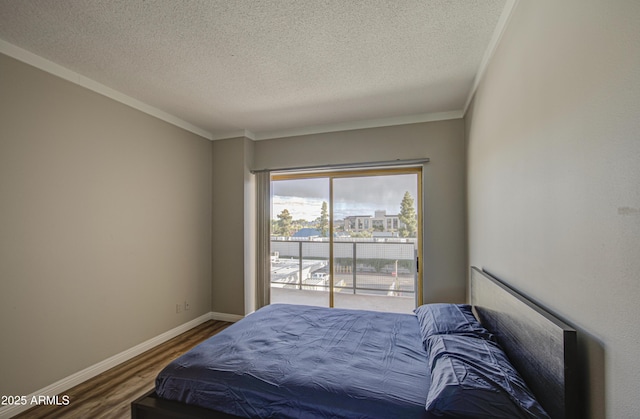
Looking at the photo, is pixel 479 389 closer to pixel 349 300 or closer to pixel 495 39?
pixel 495 39

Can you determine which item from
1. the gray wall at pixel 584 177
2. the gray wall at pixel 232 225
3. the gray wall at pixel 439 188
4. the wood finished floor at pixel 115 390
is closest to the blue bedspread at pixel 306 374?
the gray wall at pixel 584 177

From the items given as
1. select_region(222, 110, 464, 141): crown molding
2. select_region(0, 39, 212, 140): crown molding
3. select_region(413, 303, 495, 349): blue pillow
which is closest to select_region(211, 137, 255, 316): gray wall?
select_region(222, 110, 464, 141): crown molding

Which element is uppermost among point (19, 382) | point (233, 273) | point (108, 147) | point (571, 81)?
point (108, 147)

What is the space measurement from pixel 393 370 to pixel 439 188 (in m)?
2.37

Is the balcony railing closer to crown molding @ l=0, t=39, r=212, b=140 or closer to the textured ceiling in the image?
the textured ceiling

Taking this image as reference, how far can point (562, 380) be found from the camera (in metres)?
0.99

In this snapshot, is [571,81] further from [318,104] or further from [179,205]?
[179,205]

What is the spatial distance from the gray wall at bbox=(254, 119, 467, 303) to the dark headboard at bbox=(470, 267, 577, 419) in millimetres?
1515

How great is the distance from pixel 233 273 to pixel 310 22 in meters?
3.28

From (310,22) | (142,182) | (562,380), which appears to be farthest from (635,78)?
(142,182)

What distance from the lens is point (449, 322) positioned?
1.93 m

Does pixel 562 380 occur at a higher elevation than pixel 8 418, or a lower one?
higher

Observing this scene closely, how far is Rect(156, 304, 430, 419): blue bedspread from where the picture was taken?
1374mm

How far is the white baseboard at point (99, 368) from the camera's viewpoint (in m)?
2.04
